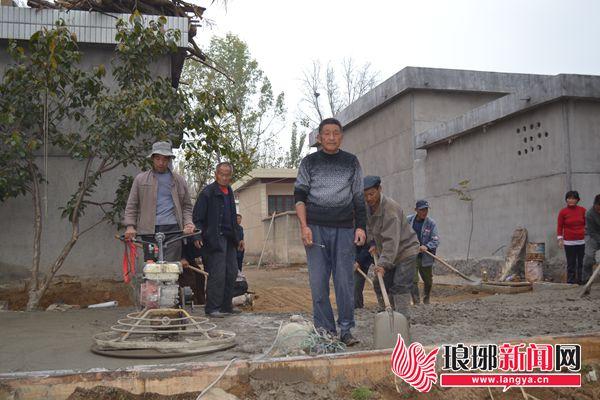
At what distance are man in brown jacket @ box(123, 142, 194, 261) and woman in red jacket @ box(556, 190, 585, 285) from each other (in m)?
6.73

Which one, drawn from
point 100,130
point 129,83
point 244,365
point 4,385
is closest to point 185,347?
point 244,365

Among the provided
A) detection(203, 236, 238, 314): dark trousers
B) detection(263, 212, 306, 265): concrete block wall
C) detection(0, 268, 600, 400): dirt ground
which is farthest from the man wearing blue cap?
detection(263, 212, 306, 265): concrete block wall

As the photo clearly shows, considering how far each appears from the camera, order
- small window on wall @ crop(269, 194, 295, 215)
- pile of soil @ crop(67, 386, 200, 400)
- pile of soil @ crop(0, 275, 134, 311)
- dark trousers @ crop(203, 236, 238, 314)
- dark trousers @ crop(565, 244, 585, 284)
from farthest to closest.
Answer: small window on wall @ crop(269, 194, 295, 215) → dark trousers @ crop(565, 244, 585, 284) → pile of soil @ crop(0, 275, 134, 311) → dark trousers @ crop(203, 236, 238, 314) → pile of soil @ crop(67, 386, 200, 400)

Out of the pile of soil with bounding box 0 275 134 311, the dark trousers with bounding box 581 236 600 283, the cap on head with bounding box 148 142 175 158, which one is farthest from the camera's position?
the dark trousers with bounding box 581 236 600 283

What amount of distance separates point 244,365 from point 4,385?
145 cm

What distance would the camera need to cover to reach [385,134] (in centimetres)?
1666

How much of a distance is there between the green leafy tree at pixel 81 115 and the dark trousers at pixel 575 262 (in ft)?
20.8

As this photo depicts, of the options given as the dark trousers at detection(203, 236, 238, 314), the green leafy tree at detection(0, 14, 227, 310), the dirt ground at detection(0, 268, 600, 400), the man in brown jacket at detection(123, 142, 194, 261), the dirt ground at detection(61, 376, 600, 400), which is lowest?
the dirt ground at detection(61, 376, 600, 400)

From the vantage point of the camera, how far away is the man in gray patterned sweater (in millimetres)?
4676

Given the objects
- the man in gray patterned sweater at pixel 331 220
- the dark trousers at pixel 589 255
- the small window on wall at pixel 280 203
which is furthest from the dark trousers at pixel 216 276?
the small window on wall at pixel 280 203

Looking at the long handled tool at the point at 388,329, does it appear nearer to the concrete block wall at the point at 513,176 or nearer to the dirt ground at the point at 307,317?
the dirt ground at the point at 307,317

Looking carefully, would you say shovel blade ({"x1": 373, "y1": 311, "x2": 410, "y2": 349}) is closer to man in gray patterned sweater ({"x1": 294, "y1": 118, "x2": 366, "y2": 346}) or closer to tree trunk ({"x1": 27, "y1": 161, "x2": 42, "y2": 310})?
man in gray patterned sweater ({"x1": 294, "y1": 118, "x2": 366, "y2": 346})

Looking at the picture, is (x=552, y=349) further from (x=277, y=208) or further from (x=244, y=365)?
(x=277, y=208)

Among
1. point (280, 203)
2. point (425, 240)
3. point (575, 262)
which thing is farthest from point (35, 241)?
point (280, 203)
